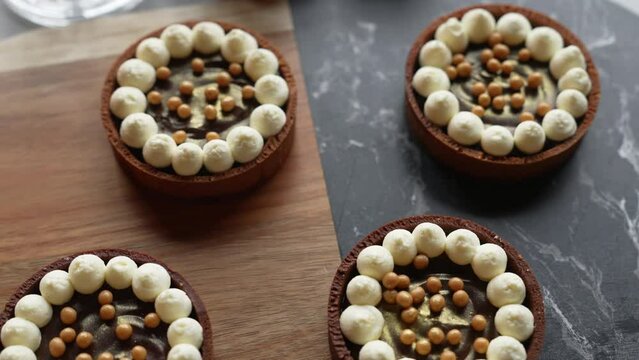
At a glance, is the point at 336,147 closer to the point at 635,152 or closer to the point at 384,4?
the point at 384,4

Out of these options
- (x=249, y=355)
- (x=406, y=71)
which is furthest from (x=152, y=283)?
(x=406, y=71)

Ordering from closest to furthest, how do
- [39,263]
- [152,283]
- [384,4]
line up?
[152,283], [39,263], [384,4]


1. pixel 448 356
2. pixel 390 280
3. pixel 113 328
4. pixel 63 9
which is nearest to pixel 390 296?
pixel 390 280

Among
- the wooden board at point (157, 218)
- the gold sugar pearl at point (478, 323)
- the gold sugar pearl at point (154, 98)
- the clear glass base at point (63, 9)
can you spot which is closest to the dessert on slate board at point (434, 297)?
the gold sugar pearl at point (478, 323)

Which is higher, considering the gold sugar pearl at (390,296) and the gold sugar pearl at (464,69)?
the gold sugar pearl at (464,69)

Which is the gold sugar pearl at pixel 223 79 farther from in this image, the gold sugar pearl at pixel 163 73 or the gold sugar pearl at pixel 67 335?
the gold sugar pearl at pixel 67 335
